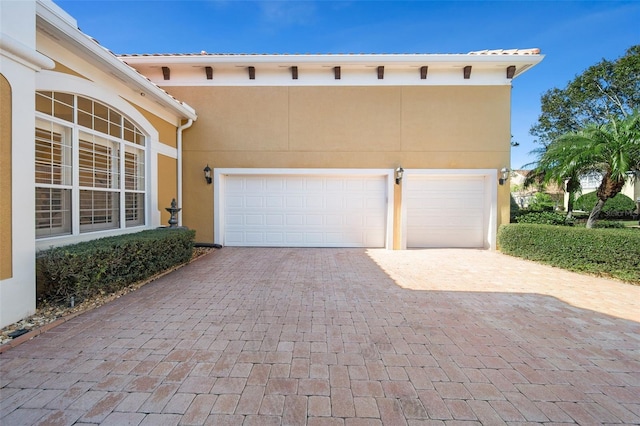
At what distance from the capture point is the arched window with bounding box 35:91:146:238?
4082mm

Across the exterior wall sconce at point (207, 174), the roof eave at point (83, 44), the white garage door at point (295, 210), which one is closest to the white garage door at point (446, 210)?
the white garage door at point (295, 210)

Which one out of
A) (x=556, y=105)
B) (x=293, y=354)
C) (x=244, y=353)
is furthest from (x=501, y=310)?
(x=556, y=105)

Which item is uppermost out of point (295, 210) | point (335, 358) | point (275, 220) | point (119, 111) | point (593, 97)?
point (593, 97)

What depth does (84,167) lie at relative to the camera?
15.7 feet

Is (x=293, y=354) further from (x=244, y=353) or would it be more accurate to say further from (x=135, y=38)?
(x=135, y=38)

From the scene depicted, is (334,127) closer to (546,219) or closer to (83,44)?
(83,44)

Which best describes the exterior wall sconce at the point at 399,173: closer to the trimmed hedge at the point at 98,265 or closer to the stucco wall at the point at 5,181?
the trimmed hedge at the point at 98,265

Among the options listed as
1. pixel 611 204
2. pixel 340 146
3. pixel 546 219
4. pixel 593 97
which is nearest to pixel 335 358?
pixel 340 146

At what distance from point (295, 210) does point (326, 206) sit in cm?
96

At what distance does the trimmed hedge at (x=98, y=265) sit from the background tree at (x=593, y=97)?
18800 mm

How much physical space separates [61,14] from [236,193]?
499 cm

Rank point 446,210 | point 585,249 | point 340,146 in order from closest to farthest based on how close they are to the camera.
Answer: point 585,249
point 340,146
point 446,210

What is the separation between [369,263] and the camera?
631 cm

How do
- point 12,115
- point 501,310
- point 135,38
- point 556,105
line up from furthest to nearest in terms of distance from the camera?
point 556,105
point 135,38
point 501,310
point 12,115
